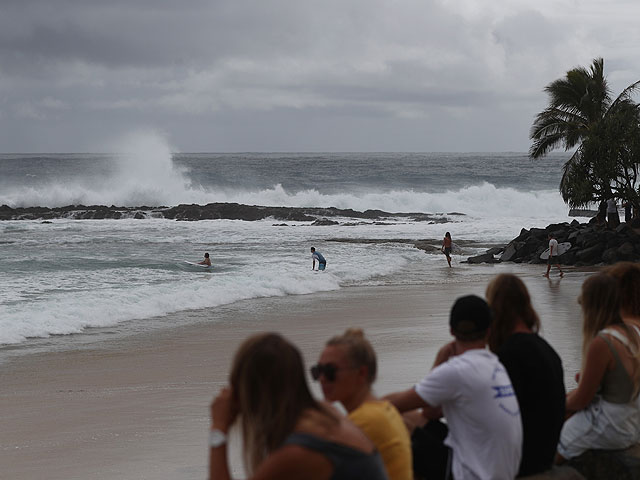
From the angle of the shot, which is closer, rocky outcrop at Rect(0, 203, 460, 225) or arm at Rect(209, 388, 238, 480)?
arm at Rect(209, 388, 238, 480)

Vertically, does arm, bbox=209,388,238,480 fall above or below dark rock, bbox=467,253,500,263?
above

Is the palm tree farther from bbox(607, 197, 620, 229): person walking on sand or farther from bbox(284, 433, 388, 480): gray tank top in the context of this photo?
bbox(284, 433, 388, 480): gray tank top

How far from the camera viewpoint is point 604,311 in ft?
14.7

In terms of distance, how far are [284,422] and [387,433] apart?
0.86 metres

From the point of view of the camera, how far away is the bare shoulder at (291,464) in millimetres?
2449

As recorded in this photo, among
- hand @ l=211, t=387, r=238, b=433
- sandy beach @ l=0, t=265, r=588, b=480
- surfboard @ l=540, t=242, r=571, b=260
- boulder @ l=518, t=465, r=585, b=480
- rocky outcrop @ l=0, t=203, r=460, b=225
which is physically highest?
rocky outcrop @ l=0, t=203, r=460, b=225

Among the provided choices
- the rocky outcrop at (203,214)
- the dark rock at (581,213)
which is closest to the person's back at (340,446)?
the dark rock at (581,213)

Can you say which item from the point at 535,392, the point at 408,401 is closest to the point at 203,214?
the point at 535,392

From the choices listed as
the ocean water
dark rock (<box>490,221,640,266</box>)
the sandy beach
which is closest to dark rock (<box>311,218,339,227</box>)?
the ocean water

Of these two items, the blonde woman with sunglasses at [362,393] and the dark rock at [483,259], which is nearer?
the blonde woman with sunglasses at [362,393]

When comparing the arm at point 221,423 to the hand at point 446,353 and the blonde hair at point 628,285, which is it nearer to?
the hand at point 446,353

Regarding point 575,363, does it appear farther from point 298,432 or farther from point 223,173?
point 223,173

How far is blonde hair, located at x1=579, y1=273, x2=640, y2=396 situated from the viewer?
14.6ft

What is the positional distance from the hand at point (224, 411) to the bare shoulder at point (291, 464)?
0.29 m
